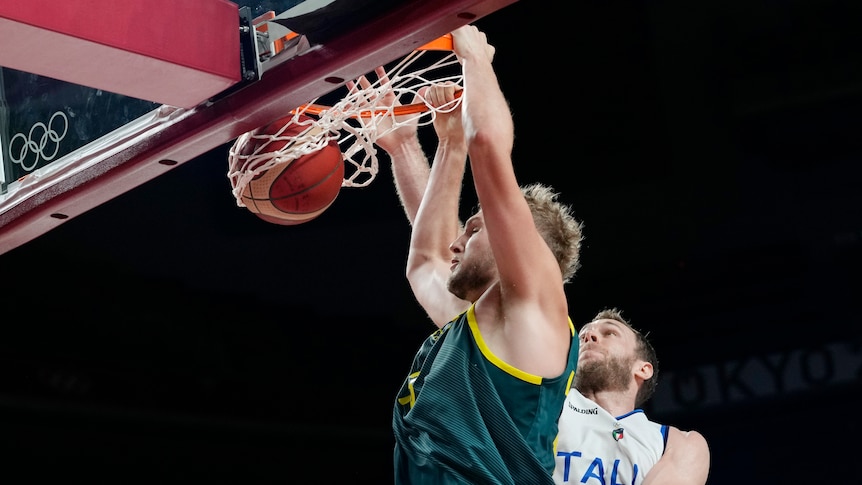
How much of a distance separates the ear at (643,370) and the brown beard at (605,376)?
32 millimetres

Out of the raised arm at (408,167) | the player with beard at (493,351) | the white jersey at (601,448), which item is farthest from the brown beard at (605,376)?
the player with beard at (493,351)

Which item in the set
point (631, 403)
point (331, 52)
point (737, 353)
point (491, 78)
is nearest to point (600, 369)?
point (631, 403)

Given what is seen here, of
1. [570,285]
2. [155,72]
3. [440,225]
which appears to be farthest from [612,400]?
[570,285]

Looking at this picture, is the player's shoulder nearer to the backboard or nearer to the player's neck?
the player's neck

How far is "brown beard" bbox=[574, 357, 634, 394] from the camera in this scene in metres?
3.14

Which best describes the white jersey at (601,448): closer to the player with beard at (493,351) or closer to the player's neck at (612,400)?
the player's neck at (612,400)

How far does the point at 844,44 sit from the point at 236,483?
13.4 ft

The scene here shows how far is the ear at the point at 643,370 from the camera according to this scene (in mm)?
3189

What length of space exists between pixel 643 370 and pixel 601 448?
39 centimetres

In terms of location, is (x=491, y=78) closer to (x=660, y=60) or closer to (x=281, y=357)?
(x=660, y=60)

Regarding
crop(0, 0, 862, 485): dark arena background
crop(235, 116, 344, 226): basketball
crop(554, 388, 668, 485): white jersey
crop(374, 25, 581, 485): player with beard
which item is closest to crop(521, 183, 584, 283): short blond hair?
crop(374, 25, 581, 485): player with beard

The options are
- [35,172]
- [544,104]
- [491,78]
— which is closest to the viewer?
[491,78]

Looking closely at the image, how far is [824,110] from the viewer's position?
5.19 metres

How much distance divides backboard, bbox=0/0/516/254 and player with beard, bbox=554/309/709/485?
1.36 metres
